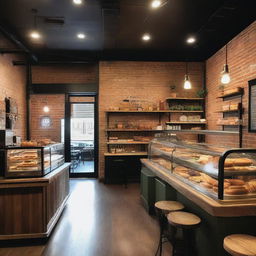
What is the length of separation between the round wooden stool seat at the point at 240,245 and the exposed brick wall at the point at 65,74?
19.8 feet

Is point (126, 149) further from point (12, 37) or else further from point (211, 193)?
point (211, 193)

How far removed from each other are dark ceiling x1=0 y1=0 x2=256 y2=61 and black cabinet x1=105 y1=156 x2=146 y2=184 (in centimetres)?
300

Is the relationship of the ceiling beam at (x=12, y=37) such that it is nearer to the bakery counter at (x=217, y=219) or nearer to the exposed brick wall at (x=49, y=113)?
the exposed brick wall at (x=49, y=113)

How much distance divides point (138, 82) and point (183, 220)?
16.5 feet

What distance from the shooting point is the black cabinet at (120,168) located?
6.24 metres

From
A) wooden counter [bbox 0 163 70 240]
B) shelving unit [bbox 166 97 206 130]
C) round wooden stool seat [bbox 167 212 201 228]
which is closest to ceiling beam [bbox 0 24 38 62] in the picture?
wooden counter [bbox 0 163 70 240]

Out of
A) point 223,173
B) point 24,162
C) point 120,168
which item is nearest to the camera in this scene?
point 223,173

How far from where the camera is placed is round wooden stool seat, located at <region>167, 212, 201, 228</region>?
2199 mm

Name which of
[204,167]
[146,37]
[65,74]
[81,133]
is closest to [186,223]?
[204,167]

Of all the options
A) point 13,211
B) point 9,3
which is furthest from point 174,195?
point 9,3

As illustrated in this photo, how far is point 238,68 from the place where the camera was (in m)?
4.86

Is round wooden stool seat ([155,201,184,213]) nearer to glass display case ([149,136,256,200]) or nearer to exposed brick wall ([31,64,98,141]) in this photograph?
glass display case ([149,136,256,200])

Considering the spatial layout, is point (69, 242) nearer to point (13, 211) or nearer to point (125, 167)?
point (13, 211)

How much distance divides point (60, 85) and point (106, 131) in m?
2.02
